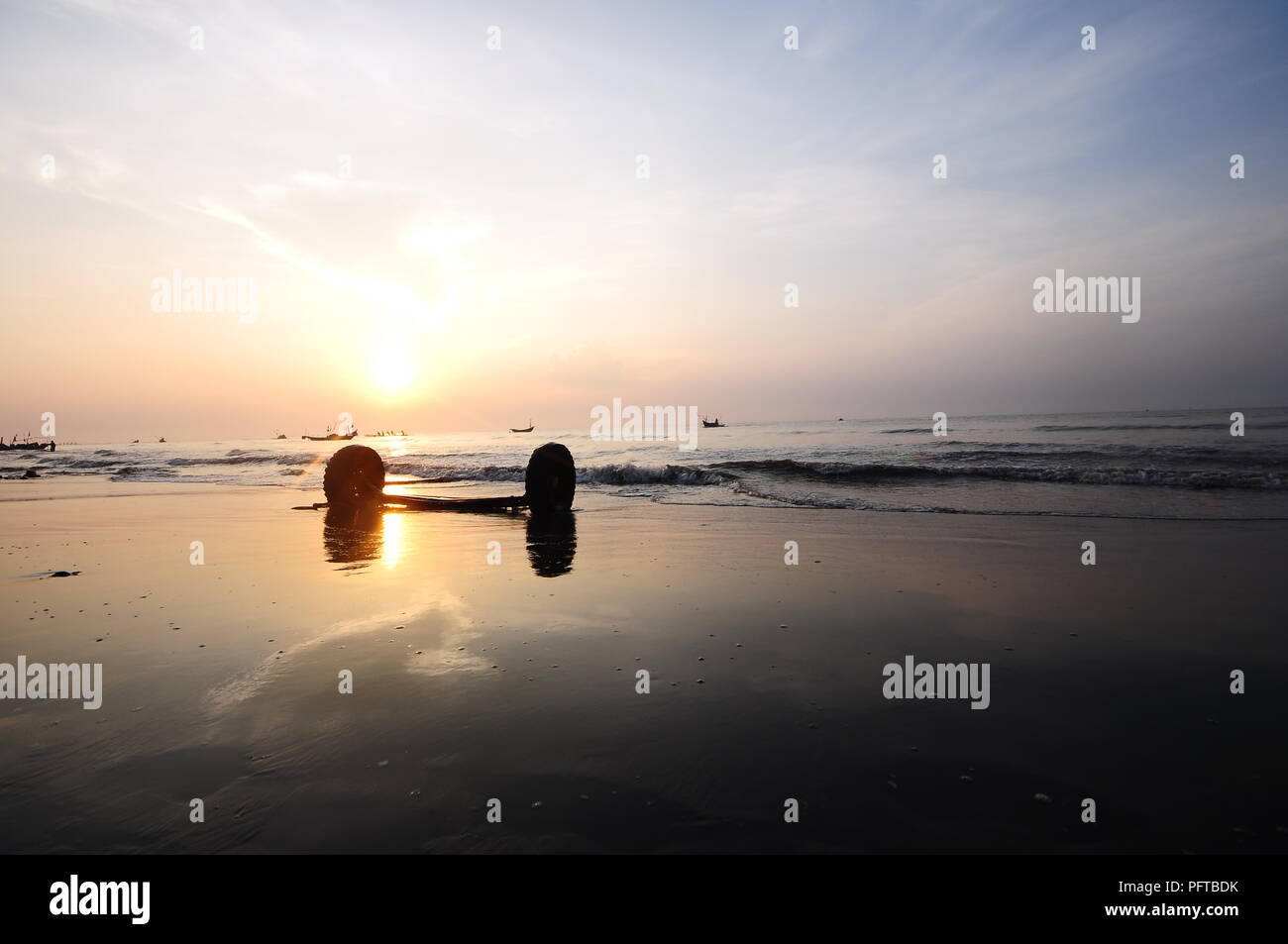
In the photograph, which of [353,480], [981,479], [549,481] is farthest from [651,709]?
[981,479]

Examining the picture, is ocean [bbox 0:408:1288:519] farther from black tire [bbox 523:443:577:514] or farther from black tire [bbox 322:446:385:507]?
black tire [bbox 322:446:385:507]

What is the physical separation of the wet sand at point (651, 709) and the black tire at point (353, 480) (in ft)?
21.0

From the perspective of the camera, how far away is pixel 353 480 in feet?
46.0

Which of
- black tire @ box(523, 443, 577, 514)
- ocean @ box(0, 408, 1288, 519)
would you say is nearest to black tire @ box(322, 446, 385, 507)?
black tire @ box(523, 443, 577, 514)

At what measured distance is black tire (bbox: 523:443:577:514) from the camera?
12.8 meters

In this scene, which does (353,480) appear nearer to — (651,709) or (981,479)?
(651,709)

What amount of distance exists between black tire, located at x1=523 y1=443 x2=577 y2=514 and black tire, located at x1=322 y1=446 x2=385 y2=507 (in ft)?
12.4

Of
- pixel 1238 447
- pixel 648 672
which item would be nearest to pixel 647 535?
pixel 648 672

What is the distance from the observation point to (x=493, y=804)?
2510 millimetres

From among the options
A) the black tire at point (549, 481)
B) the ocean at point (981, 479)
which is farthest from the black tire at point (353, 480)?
the ocean at point (981, 479)

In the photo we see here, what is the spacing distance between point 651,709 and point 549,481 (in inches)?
384
